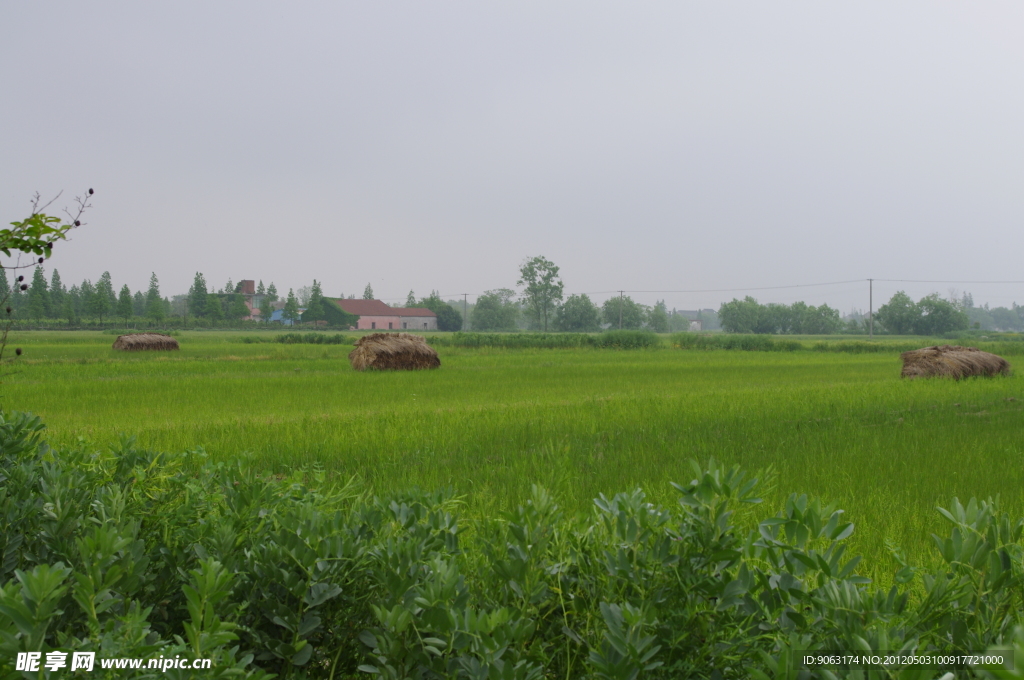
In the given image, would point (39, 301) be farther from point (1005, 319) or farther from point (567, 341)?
point (1005, 319)

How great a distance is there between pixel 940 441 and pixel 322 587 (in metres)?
7.78

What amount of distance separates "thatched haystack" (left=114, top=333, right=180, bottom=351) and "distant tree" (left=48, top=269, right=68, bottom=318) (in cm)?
7034

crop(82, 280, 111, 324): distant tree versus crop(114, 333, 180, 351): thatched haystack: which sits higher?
crop(82, 280, 111, 324): distant tree

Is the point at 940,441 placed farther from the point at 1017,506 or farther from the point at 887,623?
the point at 887,623

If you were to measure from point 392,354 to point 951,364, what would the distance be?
47.6ft

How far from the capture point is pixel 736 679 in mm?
1693

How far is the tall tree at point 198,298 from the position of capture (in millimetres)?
92312

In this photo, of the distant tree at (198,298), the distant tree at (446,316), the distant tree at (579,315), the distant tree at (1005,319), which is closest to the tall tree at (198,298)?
the distant tree at (198,298)

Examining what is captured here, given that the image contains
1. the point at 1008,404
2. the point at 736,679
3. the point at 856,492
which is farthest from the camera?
the point at 1008,404

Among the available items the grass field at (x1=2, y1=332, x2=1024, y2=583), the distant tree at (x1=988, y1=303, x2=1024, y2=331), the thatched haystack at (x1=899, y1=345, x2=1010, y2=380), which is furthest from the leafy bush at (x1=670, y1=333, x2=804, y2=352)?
the distant tree at (x1=988, y1=303, x2=1024, y2=331)

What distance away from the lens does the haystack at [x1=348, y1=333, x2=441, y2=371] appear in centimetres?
1880

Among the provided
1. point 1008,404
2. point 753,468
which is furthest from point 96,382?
point 1008,404

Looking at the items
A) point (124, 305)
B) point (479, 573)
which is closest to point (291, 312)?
point (124, 305)

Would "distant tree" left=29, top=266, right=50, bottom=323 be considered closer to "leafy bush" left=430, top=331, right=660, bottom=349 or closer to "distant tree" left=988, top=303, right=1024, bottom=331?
"leafy bush" left=430, top=331, right=660, bottom=349
